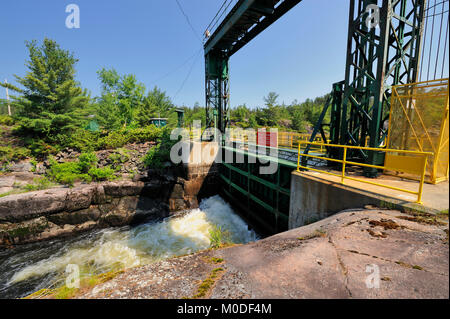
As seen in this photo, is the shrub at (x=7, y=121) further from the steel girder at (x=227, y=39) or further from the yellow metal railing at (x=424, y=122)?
the yellow metal railing at (x=424, y=122)

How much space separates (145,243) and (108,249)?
178 centimetres

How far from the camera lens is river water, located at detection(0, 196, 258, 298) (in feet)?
24.4

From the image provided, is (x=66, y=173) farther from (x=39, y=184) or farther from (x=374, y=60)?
(x=374, y=60)

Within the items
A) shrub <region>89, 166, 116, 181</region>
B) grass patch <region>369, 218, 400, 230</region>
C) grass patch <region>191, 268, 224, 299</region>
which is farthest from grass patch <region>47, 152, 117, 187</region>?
grass patch <region>369, 218, 400, 230</region>

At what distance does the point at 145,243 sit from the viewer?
31.1ft

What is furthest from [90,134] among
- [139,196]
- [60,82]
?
[139,196]

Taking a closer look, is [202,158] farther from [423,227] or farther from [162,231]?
[423,227]

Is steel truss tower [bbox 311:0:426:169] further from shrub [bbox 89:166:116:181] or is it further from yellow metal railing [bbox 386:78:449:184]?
shrub [bbox 89:166:116:181]

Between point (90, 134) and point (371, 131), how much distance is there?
73.1 feet

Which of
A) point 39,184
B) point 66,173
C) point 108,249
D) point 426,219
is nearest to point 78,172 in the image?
point 66,173

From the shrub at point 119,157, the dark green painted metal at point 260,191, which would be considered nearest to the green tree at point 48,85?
the shrub at point 119,157

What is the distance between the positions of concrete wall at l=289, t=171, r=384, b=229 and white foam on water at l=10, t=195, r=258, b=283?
13.3 feet

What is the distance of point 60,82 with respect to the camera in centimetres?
1655

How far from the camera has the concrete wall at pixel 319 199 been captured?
4254mm
